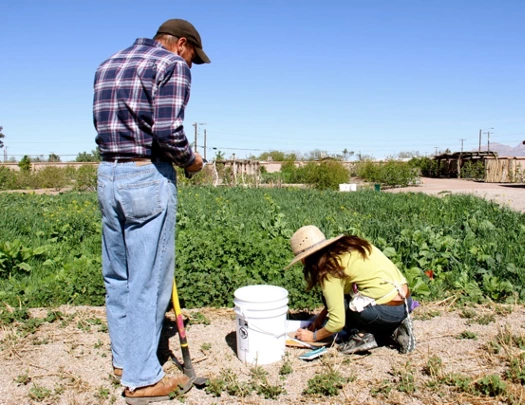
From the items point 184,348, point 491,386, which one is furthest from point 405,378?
point 184,348

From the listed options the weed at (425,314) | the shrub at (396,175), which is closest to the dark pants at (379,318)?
the weed at (425,314)

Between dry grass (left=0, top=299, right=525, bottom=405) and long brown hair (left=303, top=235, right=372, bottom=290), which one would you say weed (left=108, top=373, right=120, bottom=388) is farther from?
long brown hair (left=303, top=235, right=372, bottom=290)

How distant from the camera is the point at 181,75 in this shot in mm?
2473

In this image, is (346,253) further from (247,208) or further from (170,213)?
(247,208)

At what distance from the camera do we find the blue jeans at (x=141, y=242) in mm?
2521

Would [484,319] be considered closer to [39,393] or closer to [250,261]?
[250,261]

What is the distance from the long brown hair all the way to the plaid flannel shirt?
42.1 inches

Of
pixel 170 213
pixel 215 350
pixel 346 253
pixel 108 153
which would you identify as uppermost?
pixel 108 153

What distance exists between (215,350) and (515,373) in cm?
182

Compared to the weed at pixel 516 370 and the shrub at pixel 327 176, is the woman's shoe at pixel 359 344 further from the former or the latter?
the shrub at pixel 327 176

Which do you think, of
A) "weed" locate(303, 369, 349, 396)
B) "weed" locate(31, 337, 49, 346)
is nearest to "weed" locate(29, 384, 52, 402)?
"weed" locate(31, 337, 49, 346)

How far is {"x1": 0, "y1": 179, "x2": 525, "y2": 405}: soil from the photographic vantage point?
8.91 feet

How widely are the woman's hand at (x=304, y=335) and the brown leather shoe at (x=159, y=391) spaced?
886 mm

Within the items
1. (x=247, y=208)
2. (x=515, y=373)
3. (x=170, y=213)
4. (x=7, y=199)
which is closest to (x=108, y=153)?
(x=170, y=213)
